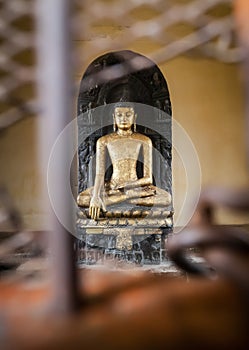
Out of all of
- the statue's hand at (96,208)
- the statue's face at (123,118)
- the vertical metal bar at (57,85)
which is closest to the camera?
the vertical metal bar at (57,85)

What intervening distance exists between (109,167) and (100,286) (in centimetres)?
287

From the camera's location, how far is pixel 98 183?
10.0 ft

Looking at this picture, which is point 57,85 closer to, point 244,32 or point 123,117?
point 244,32

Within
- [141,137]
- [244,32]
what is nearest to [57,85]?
[244,32]

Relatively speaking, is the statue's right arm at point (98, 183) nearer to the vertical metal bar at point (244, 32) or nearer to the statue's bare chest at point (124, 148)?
the statue's bare chest at point (124, 148)

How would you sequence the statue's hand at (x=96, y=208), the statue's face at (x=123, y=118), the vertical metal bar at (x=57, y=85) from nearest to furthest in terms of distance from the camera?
the vertical metal bar at (x=57, y=85) → the statue's hand at (x=96, y=208) → the statue's face at (x=123, y=118)

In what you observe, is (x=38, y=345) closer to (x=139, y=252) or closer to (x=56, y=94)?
(x=56, y=94)

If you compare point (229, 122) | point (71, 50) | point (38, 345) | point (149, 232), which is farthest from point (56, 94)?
point (229, 122)

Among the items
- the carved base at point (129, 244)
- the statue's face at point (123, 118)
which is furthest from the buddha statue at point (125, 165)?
the carved base at point (129, 244)

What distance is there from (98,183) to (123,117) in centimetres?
40

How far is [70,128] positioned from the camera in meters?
0.32

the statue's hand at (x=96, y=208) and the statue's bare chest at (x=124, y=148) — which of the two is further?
the statue's bare chest at (x=124, y=148)

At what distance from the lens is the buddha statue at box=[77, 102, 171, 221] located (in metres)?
2.99

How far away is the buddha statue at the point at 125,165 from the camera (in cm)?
299
